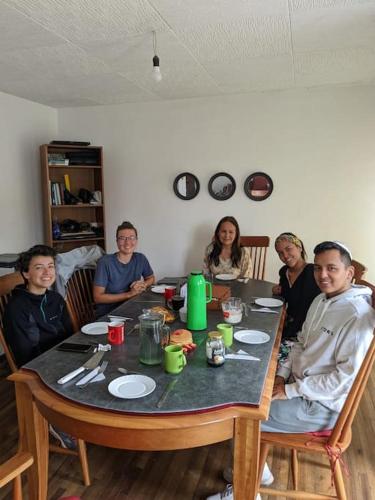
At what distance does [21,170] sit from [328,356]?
135 inches

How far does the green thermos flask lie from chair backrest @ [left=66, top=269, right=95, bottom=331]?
1122 millimetres

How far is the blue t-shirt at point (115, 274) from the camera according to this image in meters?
2.49

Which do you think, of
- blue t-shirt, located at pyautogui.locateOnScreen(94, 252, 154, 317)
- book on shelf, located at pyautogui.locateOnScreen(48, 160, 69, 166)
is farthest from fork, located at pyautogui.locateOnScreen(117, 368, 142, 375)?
book on shelf, located at pyautogui.locateOnScreen(48, 160, 69, 166)

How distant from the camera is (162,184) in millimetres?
3967

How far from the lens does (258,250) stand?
3715mm

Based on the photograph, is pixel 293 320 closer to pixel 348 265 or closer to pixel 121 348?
pixel 348 265

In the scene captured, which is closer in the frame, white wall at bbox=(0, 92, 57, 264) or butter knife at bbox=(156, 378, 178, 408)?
butter knife at bbox=(156, 378, 178, 408)

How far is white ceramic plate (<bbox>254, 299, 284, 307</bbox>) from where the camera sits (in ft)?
7.11

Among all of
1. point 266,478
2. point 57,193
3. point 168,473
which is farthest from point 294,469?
point 57,193

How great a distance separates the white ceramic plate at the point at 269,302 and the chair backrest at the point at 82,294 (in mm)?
1228

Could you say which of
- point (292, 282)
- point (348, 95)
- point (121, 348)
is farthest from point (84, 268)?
point (348, 95)

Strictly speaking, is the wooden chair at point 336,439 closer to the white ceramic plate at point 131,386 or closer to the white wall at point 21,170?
the white ceramic plate at point 131,386

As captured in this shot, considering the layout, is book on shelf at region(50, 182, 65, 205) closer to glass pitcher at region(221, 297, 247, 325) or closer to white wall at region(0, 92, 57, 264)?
white wall at region(0, 92, 57, 264)

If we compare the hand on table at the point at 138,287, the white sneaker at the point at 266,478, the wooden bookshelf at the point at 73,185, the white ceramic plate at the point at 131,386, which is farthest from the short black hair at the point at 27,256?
the wooden bookshelf at the point at 73,185
